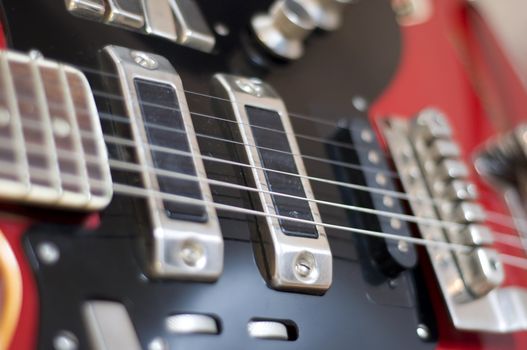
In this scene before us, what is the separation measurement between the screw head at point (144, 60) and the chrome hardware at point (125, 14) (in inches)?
1.5

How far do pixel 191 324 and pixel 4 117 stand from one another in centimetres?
17

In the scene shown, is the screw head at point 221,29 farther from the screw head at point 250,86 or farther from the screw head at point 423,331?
the screw head at point 423,331

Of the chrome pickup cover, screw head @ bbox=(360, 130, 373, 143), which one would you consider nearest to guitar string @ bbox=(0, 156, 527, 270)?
the chrome pickup cover

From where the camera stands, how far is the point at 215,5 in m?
0.61

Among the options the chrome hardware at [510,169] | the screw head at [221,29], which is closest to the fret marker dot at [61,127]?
the screw head at [221,29]

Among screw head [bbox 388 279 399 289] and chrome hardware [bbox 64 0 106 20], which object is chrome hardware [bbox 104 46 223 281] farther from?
screw head [bbox 388 279 399 289]

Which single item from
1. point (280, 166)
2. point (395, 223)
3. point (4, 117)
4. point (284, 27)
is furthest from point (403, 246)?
point (4, 117)

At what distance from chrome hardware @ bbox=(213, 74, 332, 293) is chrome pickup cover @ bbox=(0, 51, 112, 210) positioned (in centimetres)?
13

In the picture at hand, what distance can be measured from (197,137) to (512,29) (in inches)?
40.3

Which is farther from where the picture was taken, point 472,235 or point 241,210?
point 472,235

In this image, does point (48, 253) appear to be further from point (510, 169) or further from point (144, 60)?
point (510, 169)

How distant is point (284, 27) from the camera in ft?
2.10

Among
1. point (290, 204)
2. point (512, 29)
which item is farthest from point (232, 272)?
point (512, 29)

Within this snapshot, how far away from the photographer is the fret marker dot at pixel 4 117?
1.19 feet
